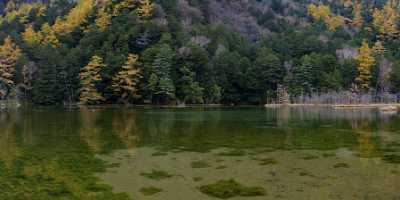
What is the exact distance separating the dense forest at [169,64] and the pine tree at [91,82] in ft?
0.56

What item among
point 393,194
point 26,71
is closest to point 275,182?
point 393,194

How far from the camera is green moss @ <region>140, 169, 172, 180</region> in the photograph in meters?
18.2

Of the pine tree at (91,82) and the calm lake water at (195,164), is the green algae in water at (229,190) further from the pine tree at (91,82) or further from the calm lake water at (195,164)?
the pine tree at (91,82)

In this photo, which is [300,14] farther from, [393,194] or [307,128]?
[393,194]

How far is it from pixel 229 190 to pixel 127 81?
69.1 metres

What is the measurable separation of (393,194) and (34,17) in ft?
463

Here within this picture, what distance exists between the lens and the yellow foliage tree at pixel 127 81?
84125 millimetres

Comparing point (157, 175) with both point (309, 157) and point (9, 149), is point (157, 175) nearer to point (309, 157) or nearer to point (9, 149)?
point (309, 157)

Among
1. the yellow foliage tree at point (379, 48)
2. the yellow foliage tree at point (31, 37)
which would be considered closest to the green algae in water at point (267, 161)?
the yellow foliage tree at point (379, 48)

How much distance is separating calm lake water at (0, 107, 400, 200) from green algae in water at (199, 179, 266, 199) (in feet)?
0.39

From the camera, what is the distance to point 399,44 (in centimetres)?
12356

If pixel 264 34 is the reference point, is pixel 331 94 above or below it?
below

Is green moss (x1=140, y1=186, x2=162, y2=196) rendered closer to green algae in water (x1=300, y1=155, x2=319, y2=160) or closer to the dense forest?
green algae in water (x1=300, y1=155, x2=319, y2=160)

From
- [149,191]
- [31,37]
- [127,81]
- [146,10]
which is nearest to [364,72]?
[127,81]
